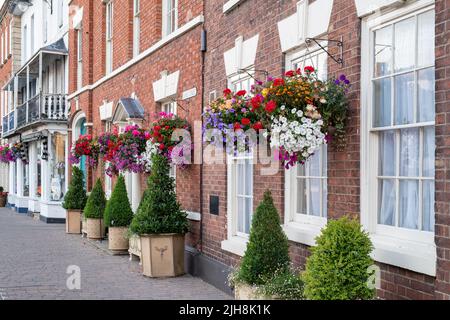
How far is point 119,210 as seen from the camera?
12.2 meters

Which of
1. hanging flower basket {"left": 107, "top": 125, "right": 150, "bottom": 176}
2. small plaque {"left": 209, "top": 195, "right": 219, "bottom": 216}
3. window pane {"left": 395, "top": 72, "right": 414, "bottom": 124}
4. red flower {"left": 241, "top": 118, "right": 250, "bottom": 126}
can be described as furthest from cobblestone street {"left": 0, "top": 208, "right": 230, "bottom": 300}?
window pane {"left": 395, "top": 72, "right": 414, "bottom": 124}

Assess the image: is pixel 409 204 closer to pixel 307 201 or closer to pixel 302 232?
pixel 302 232

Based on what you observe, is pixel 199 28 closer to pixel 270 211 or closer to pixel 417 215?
pixel 270 211

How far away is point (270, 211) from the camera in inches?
247

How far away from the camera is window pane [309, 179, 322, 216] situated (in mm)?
6590

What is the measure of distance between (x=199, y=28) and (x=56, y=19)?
43.7ft

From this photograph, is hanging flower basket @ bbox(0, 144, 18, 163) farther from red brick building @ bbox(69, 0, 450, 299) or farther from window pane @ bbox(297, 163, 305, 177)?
window pane @ bbox(297, 163, 305, 177)

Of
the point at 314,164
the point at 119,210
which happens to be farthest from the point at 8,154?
the point at 314,164

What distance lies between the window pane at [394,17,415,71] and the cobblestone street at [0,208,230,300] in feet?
13.9

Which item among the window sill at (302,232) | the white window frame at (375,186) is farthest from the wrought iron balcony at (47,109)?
the white window frame at (375,186)

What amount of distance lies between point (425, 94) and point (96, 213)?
34.7ft

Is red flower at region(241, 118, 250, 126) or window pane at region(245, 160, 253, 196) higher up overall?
red flower at region(241, 118, 250, 126)

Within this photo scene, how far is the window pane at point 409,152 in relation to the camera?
511 cm

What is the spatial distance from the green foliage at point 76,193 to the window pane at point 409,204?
1240 cm
